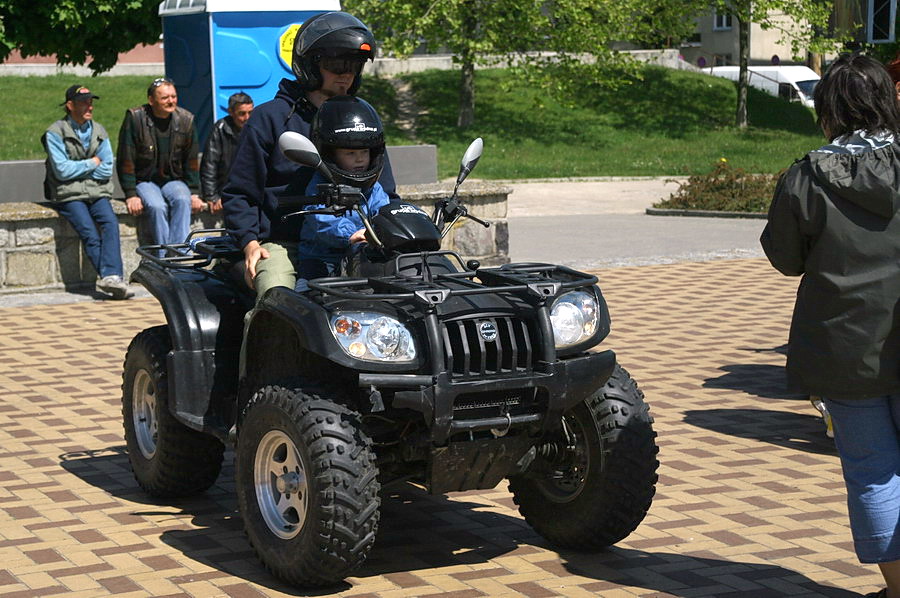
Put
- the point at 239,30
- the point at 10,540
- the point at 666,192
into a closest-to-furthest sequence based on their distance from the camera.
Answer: the point at 10,540 → the point at 239,30 → the point at 666,192

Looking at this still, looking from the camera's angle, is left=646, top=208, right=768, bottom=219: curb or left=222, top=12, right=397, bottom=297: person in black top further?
left=646, top=208, right=768, bottom=219: curb

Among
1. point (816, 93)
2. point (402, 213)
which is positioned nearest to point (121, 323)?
point (402, 213)

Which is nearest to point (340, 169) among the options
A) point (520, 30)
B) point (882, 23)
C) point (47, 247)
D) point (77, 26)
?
point (47, 247)

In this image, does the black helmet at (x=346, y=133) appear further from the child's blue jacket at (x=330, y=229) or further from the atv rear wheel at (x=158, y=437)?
the atv rear wheel at (x=158, y=437)

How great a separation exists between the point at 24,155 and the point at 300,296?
26.2 meters

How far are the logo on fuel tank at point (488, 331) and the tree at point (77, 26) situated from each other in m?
19.1

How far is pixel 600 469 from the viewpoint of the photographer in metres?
5.05

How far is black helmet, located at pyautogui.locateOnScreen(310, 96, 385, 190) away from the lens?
5.24 m

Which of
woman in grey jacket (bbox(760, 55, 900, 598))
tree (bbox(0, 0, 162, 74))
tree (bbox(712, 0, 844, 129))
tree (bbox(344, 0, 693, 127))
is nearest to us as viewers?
woman in grey jacket (bbox(760, 55, 900, 598))

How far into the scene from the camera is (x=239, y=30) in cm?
1595

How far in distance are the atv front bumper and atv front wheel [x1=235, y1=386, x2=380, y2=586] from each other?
0.20 metres

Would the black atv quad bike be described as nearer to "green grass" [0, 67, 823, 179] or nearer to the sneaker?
the sneaker

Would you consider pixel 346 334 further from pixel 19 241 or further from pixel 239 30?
pixel 239 30

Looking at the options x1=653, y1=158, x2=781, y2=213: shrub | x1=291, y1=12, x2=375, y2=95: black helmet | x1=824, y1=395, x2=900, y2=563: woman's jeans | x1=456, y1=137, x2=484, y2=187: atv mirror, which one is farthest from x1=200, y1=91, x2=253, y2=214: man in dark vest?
x1=653, y1=158, x2=781, y2=213: shrub
